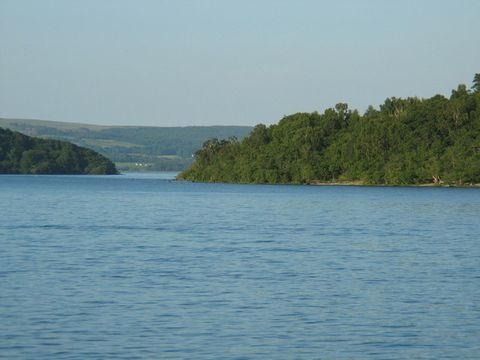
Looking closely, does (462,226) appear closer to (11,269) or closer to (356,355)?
(11,269)

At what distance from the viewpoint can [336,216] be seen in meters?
79.4

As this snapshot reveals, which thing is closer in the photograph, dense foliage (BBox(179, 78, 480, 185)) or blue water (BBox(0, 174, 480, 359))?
blue water (BBox(0, 174, 480, 359))

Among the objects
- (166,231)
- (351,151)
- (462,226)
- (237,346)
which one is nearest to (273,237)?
(166,231)

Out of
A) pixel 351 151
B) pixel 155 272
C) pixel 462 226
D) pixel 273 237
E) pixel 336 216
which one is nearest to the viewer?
pixel 155 272

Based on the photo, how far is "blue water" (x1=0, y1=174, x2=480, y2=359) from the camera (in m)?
23.3

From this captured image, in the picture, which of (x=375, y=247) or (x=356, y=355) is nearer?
(x=356, y=355)

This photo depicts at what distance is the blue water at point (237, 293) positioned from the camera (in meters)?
23.3

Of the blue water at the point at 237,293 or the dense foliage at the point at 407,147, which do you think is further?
the dense foliage at the point at 407,147

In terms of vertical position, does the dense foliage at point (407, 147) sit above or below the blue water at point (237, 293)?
above

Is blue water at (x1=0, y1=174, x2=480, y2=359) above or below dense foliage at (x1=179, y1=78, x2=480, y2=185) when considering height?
below

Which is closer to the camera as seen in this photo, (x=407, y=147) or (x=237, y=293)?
(x=237, y=293)

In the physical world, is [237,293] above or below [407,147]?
below

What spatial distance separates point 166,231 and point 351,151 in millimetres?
134220

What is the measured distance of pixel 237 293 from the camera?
102ft
